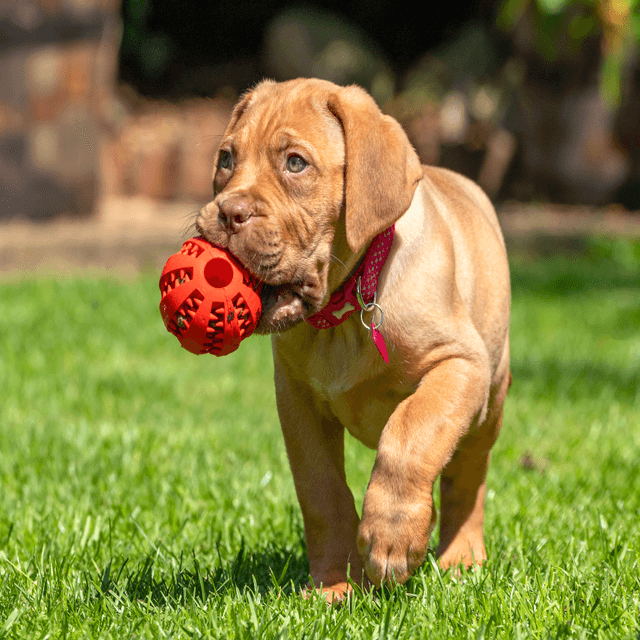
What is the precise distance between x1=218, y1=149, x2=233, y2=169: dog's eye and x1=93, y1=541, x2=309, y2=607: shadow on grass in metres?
1.33

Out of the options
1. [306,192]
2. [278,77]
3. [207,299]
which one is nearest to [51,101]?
[278,77]

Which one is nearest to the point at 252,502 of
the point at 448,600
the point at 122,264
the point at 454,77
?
the point at 448,600

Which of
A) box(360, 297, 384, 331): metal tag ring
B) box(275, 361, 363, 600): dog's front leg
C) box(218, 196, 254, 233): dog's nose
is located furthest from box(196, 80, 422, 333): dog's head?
box(275, 361, 363, 600): dog's front leg

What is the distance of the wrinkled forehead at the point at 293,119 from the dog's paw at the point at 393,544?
Result: 1.19 m

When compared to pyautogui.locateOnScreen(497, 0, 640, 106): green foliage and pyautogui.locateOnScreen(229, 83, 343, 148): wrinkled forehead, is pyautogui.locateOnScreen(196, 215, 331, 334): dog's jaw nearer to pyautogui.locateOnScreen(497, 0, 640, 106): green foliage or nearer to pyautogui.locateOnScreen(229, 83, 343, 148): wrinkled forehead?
pyautogui.locateOnScreen(229, 83, 343, 148): wrinkled forehead

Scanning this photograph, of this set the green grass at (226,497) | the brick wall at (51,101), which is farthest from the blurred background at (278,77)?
the green grass at (226,497)

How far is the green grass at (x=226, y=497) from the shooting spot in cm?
273

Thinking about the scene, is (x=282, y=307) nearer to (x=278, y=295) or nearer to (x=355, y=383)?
(x=278, y=295)

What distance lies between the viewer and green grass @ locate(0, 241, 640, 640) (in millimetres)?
2727

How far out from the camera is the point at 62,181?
36.1 feet

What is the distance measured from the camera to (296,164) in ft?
9.81

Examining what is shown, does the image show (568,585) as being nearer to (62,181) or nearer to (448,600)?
(448,600)

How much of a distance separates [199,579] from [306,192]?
126cm

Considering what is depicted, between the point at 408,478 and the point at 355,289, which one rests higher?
the point at 355,289
